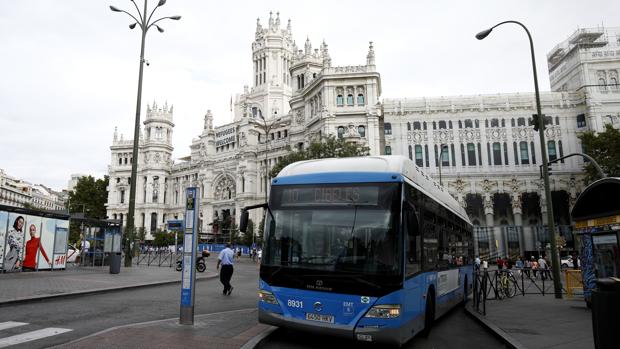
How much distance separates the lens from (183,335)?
24.3 ft

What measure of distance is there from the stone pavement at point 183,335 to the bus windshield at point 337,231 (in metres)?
1.44

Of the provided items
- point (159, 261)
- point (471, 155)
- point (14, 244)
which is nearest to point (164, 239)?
point (159, 261)

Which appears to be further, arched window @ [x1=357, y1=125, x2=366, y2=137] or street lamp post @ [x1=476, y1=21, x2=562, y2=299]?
arched window @ [x1=357, y1=125, x2=366, y2=137]

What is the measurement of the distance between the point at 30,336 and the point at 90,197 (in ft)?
326

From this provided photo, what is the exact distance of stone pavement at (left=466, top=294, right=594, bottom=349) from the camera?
25.5 ft

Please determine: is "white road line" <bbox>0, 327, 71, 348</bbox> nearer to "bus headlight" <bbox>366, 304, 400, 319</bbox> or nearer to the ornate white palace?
"bus headlight" <bbox>366, 304, 400, 319</bbox>

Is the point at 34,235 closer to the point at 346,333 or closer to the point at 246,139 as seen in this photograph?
the point at 346,333

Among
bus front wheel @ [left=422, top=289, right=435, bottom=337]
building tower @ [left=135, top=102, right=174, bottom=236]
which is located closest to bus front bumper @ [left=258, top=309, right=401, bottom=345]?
bus front wheel @ [left=422, top=289, right=435, bottom=337]

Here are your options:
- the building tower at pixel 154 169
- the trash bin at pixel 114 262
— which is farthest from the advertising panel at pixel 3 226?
the building tower at pixel 154 169

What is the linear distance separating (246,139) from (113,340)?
233 ft

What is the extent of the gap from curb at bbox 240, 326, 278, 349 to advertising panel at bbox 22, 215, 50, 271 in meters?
15.4

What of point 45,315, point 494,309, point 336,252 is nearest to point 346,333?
point 336,252

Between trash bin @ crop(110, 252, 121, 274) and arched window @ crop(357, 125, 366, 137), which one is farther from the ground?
arched window @ crop(357, 125, 366, 137)

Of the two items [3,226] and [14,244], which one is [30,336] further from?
[14,244]
